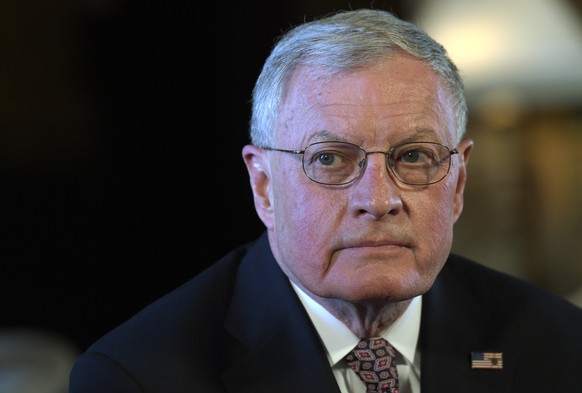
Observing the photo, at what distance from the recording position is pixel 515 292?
260 centimetres

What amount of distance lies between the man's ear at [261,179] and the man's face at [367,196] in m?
0.10

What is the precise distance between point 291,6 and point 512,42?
1607 millimetres

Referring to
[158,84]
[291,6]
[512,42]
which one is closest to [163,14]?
[158,84]

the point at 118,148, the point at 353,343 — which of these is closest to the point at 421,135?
the point at 353,343

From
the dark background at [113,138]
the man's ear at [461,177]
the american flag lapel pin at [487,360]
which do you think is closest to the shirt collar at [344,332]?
the american flag lapel pin at [487,360]

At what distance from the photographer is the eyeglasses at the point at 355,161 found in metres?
2.17

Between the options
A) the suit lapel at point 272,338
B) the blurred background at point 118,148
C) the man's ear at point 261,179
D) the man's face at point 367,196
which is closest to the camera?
the man's face at point 367,196

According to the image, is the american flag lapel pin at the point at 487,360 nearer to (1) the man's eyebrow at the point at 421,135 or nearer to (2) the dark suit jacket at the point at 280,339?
(2) the dark suit jacket at the point at 280,339

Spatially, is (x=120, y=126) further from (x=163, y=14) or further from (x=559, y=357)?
(x=559, y=357)

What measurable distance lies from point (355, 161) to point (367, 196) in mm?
93

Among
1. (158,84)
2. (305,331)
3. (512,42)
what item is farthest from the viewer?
(512,42)

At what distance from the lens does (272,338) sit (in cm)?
235

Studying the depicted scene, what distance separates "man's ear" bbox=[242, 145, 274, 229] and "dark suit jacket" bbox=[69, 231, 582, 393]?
0.16 meters

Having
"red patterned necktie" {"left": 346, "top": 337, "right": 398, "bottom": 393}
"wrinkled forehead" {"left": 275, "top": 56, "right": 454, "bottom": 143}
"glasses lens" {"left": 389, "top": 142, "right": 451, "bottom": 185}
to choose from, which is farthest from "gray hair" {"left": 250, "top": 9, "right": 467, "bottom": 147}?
"red patterned necktie" {"left": 346, "top": 337, "right": 398, "bottom": 393}
